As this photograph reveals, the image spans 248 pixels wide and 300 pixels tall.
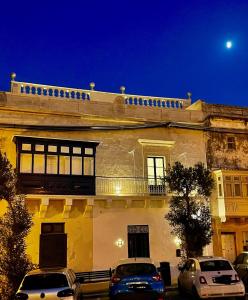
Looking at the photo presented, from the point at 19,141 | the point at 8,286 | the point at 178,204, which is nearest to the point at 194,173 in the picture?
the point at 178,204

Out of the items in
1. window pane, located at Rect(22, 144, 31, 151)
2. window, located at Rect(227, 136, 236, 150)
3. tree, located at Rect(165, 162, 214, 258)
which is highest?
window, located at Rect(227, 136, 236, 150)

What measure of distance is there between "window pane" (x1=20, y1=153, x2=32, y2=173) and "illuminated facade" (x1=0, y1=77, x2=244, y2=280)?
51 mm

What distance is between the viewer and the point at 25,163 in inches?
789

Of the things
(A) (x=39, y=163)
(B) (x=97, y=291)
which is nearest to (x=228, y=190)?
(B) (x=97, y=291)

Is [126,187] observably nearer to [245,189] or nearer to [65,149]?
[65,149]

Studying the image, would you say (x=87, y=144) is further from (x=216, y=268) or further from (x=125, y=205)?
(x=216, y=268)


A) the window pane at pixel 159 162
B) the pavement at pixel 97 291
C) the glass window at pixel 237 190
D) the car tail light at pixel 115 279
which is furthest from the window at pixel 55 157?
the car tail light at pixel 115 279

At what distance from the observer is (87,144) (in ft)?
69.8

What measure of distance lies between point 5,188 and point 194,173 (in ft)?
31.2

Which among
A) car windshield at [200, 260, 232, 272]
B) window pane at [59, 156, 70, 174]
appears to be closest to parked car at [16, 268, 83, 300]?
car windshield at [200, 260, 232, 272]

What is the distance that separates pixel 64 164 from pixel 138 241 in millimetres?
5836

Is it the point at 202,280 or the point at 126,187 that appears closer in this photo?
the point at 202,280

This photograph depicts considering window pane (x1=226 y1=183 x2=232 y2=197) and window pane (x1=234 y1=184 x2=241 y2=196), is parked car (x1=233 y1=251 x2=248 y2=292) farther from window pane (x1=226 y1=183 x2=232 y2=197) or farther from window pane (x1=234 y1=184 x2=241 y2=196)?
window pane (x1=234 y1=184 x2=241 y2=196)

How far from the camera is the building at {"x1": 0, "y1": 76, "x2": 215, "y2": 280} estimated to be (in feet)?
65.4
